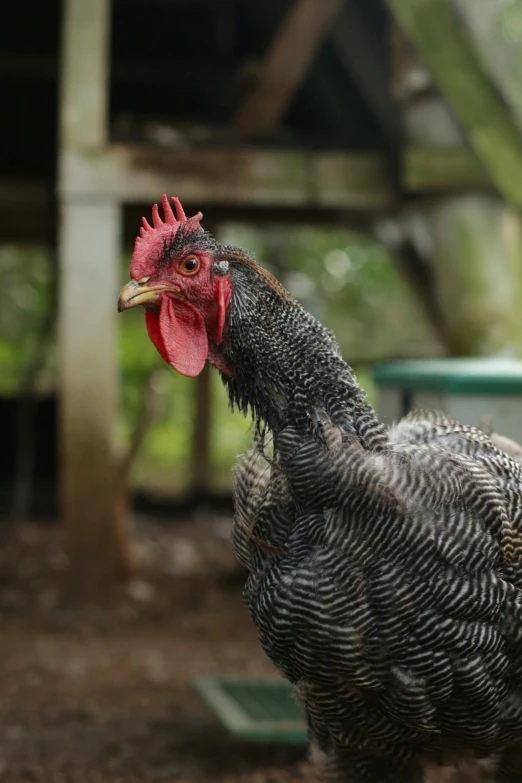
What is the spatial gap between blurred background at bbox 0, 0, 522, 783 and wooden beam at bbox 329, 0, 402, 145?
2cm

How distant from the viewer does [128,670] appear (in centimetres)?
609

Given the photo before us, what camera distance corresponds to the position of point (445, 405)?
452 cm

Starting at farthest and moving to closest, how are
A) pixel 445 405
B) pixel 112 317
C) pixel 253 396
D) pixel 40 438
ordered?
pixel 40 438, pixel 112 317, pixel 445 405, pixel 253 396

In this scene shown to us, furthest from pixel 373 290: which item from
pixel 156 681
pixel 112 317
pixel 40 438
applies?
pixel 156 681

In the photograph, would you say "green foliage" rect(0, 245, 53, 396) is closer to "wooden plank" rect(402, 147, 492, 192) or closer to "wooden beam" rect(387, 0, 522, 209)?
"wooden plank" rect(402, 147, 492, 192)

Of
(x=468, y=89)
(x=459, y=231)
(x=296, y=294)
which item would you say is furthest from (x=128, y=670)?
(x=296, y=294)

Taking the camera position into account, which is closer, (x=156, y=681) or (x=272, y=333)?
(x=272, y=333)

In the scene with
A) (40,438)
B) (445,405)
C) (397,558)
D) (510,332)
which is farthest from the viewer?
(40,438)

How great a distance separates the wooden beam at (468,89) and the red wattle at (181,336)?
2571mm

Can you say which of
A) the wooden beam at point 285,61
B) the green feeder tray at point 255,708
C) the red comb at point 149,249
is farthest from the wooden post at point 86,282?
the red comb at point 149,249

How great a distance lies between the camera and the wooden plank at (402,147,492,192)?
6.58m

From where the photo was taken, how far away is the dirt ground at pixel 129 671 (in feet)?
15.2

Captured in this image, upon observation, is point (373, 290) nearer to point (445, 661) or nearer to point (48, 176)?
point (48, 176)

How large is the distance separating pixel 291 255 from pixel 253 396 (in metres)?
11.4
